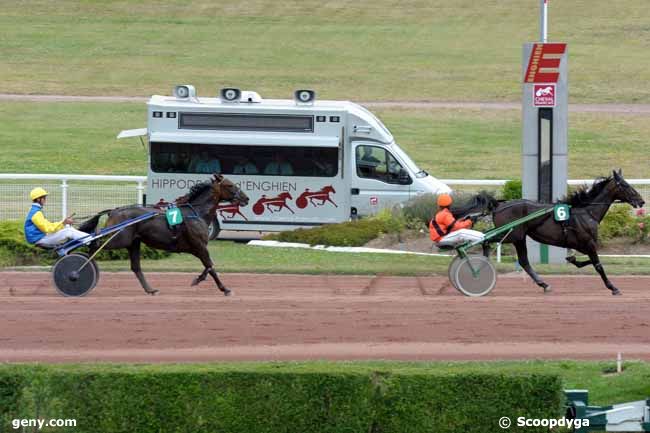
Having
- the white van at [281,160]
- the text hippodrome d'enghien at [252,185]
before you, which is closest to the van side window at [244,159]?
the white van at [281,160]

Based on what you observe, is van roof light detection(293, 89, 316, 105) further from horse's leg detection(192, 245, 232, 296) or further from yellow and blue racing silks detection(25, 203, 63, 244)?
yellow and blue racing silks detection(25, 203, 63, 244)

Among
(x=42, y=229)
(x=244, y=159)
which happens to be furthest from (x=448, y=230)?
(x=244, y=159)

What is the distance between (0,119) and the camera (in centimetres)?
3700

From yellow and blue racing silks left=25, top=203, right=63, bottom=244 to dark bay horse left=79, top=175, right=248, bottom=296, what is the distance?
612mm

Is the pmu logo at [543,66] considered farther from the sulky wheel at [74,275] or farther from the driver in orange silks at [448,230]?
the sulky wheel at [74,275]

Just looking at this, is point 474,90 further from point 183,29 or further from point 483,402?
point 483,402

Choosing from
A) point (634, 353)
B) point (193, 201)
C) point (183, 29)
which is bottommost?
point (634, 353)

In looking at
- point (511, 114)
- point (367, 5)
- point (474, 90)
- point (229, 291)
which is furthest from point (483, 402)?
point (367, 5)

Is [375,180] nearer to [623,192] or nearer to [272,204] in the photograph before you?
[272,204]

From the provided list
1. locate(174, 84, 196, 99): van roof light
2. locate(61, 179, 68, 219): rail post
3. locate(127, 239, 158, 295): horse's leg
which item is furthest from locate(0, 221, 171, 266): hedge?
locate(174, 84, 196, 99): van roof light

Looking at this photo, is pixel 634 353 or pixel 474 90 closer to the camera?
pixel 634 353

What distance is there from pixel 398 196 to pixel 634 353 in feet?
32.2

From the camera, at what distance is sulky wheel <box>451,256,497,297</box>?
1489cm

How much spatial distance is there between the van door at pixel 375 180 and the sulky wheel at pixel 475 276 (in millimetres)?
6468
